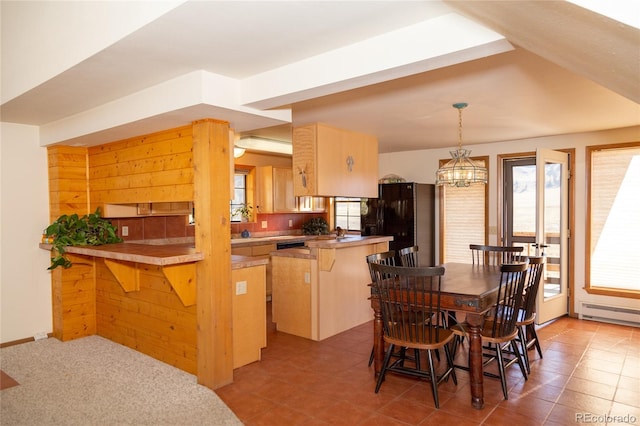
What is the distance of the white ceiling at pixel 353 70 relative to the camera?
1.74 metres

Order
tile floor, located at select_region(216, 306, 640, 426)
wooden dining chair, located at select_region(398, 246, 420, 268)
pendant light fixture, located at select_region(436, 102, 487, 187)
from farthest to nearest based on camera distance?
wooden dining chair, located at select_region(398, 246, 420, 268), pendant light fixture, located at select_region(436, 102, 487, 187), tile floor, located at select_region(216, 306, 640, 426)

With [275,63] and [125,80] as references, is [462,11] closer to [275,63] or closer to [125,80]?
[275,63]

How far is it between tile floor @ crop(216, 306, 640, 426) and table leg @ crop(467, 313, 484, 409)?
0.09 metres

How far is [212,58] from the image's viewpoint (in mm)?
2473

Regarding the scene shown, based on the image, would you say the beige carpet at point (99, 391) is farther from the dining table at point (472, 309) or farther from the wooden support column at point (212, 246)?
the dining table at point (472, 309)

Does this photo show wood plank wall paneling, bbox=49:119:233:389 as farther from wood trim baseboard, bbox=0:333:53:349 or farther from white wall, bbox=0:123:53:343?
wood trim baseboard, bbox=0:333:53:349

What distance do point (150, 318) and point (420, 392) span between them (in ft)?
8.13

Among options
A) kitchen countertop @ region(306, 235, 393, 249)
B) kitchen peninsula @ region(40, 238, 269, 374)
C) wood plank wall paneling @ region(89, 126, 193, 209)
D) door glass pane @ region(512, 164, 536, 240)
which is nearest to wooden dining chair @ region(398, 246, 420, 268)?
kitchen countertop @ region(306, 235, 393, 249)

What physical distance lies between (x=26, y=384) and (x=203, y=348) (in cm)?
149

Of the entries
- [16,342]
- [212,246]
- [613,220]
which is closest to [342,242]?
[212,246]

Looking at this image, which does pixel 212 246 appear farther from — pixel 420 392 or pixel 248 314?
pixel 420 392

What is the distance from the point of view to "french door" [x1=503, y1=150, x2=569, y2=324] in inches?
188

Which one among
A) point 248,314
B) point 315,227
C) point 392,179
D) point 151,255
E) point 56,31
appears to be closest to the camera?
point 56,31

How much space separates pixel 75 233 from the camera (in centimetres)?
406
